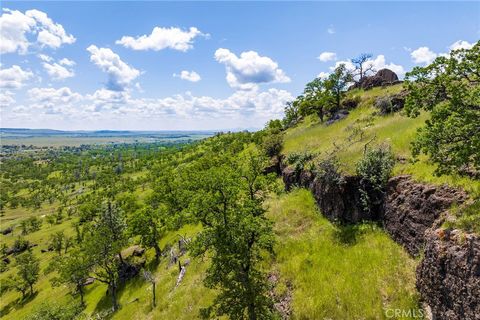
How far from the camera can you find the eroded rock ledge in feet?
39.8

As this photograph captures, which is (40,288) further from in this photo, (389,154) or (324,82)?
(389,154)

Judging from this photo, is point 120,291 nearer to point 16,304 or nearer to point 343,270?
point 343,270

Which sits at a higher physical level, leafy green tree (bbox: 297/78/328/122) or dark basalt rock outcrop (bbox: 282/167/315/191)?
leafy green tree (bbox: 297/78/328/122)

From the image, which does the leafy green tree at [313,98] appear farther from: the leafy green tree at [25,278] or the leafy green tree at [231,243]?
the leafy green tree at [25,278]

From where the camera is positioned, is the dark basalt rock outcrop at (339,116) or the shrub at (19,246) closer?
the dark basalt rock outcrop at (339,116)

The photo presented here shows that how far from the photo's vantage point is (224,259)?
19000 millimetres

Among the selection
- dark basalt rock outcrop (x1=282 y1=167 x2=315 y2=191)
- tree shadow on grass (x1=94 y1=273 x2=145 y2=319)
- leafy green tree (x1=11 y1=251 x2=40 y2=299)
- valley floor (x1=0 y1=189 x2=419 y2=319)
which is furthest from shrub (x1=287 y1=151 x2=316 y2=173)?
leafy green tree (x1=11 y1=251 x2=40 y2=299)

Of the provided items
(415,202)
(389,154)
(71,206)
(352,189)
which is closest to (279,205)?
(352,189)

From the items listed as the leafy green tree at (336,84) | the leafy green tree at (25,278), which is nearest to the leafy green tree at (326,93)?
the leafy green tree at (336,84)

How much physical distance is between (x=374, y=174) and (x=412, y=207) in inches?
177

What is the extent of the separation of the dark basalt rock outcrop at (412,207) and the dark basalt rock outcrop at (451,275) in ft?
7.84

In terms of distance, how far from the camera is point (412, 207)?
1880 centimetres

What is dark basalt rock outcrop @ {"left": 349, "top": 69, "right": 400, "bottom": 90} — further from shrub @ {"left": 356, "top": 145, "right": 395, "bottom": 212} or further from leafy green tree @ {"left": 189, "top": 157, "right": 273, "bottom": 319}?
leafy green tree @ {"left": 189, "top": 157, "right": 273, "bottom": 319}

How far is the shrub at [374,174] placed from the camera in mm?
22250
